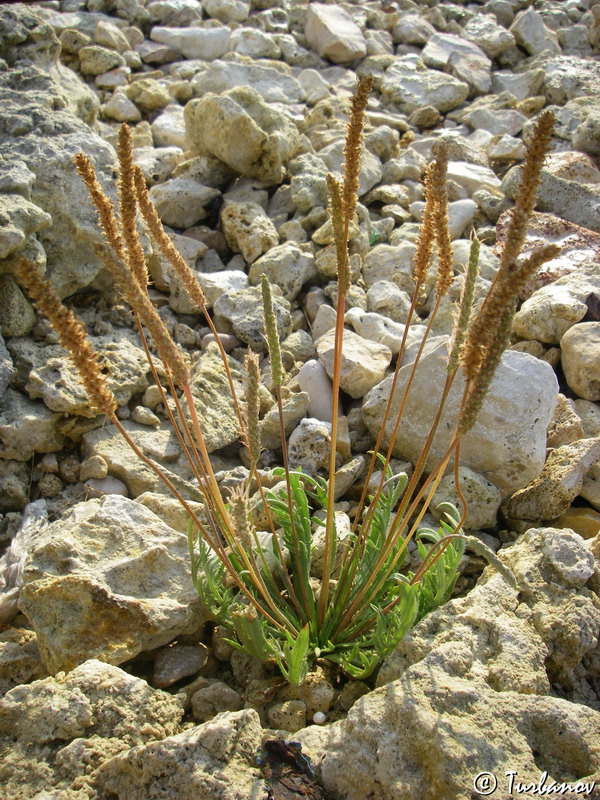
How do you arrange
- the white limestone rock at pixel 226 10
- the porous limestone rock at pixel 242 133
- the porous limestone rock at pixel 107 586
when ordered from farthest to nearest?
the white limestone rock at pixel 226 10 → the porous limestone rock at pixel 242 133 → the porous limestone rock at pixel 107 586

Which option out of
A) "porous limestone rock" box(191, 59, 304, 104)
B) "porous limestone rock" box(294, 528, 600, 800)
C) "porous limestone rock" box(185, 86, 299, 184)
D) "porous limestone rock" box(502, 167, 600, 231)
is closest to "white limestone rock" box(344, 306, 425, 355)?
"porous limestone rock" box(185, 86, 299, 184)

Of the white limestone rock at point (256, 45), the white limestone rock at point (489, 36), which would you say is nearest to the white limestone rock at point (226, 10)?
the white limestone rock at point (256, 45)

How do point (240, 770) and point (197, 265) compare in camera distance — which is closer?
point (240, 770)

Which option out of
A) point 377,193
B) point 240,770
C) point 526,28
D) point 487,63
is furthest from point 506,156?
point 240,770

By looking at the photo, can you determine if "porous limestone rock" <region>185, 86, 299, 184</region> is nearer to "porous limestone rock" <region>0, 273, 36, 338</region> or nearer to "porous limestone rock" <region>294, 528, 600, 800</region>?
"porous limestone rock" <region>0, 273, 36, 338</region>

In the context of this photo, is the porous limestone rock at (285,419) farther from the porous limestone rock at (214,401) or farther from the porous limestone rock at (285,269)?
the porous limestone rock at (285,269)

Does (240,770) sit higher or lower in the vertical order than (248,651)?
higher

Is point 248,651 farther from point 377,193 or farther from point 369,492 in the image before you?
point 377,193

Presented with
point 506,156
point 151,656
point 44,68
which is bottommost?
point 151,656
